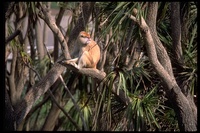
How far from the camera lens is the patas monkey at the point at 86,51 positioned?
6.50 m

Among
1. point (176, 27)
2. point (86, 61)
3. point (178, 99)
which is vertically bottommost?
point (178, 99)

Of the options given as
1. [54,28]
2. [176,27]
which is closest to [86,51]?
[54,28]

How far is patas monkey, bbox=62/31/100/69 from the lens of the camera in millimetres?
6496

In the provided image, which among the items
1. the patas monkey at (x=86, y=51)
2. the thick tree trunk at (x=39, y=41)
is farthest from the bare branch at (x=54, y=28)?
the thick tree trunk at (x=39, y=41)

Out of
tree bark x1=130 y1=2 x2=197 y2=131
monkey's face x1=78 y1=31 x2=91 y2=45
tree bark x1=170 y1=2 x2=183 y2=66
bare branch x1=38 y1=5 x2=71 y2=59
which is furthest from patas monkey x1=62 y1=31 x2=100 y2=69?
tree bark x1=170 y1=2 x2=183 y2=66

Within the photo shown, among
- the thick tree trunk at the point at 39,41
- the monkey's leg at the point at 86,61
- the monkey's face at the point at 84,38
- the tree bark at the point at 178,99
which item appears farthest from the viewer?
the thick tree trunk at the point at 39,41

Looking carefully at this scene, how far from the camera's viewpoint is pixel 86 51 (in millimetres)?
6688

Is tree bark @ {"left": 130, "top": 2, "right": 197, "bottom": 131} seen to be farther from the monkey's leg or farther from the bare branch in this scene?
the bare branch

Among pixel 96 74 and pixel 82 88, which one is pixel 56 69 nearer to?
pixel 96 74

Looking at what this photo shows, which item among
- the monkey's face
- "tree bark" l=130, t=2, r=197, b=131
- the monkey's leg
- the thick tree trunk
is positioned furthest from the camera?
the thick tree trunk

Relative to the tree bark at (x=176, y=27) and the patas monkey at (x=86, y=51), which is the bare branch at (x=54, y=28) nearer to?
the patas monkey at (x=86, y=51)

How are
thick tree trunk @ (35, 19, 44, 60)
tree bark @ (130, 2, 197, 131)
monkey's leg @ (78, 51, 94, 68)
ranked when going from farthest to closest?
thick tree trunk @ (35, 19, 44, 60), monkey's leg @ (78, 51, 94, 68), tree bark @ (130, 2, 197, 131)

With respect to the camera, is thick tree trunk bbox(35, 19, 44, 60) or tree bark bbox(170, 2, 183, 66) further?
thick tree trunk bbox(35, 19, 44, 60)

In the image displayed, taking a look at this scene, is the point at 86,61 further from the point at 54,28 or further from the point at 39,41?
the point at 39,41
